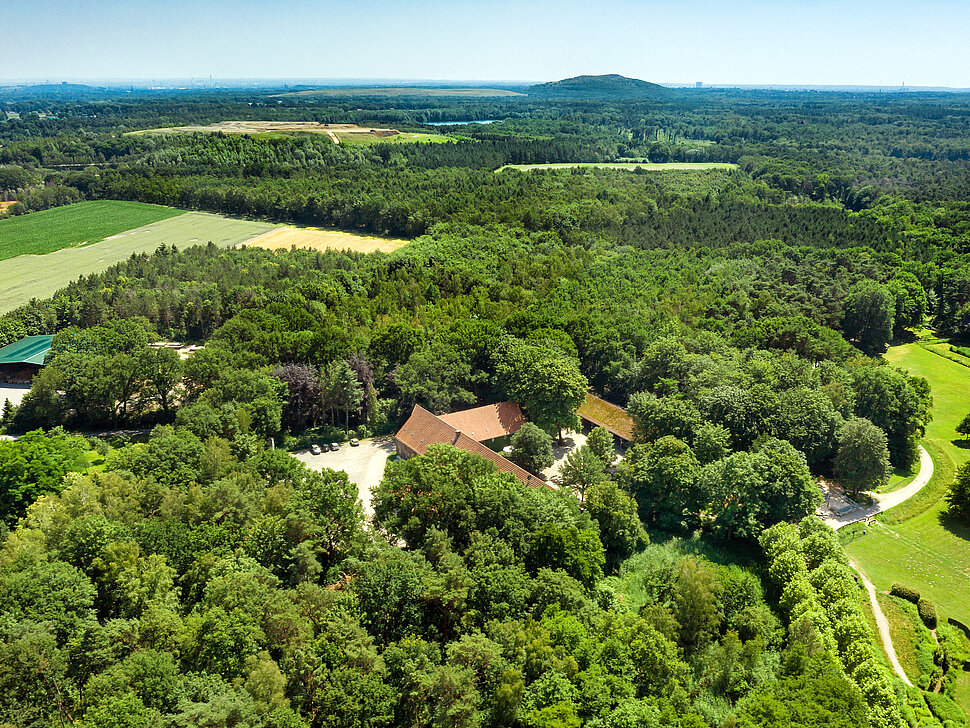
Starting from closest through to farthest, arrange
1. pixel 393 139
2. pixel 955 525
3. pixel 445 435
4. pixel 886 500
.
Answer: pixel 955 525
pixel 886 500
pixel 445 435
pixel 393 139

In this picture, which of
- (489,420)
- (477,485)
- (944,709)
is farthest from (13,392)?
(944,709)

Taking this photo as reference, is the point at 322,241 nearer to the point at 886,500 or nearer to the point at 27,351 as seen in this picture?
the point at 27,351

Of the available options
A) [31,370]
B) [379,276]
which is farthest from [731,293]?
[31,370]

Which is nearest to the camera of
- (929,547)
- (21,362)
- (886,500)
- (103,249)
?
(929,547)

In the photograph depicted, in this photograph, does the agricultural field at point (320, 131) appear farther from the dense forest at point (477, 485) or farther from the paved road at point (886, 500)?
the paved road at point (886, 500)

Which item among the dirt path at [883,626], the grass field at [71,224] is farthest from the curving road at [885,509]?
the grass field at [71,224]

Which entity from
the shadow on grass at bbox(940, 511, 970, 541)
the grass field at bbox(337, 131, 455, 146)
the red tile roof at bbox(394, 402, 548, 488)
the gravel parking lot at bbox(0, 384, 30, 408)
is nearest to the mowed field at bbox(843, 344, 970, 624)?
the shadow on grass at bbox(940, 511, 970, 541)

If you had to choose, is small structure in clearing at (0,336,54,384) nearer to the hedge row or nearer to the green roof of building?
the green roof of building
